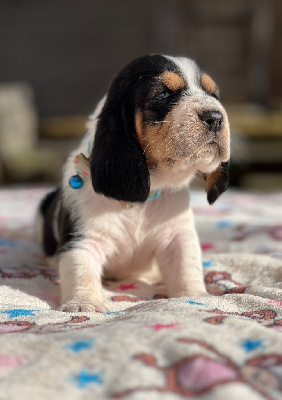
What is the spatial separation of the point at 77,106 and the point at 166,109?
1142 centimetres

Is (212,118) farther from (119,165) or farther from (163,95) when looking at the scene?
(119,165)

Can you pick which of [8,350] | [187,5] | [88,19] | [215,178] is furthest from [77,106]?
[8,350]

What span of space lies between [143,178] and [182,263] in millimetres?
593

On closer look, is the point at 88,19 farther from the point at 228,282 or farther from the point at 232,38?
the point at 228,282

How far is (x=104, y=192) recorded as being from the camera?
2975 millimetres

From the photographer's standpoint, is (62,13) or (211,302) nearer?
(211,302)

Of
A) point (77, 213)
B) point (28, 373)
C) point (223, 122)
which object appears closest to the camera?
point (28, 373)

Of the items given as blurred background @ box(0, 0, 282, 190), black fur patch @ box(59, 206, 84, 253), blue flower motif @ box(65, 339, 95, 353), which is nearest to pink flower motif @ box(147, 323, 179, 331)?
blue flower motif @ box(65, 339, 95, 353)

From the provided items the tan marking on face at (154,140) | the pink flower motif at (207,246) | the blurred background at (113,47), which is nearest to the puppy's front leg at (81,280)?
the tan marking on face at (154,140)

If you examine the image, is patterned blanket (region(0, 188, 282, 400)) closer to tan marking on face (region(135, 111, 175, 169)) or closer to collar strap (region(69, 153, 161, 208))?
collar strap (region(69, 153, 161, 208))

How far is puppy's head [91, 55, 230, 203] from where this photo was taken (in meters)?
2.92

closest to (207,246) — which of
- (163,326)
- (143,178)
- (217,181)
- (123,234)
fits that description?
(217,181)

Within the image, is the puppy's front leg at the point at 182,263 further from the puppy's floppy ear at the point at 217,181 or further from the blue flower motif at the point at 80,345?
the blue flower motif at the point at 80,345

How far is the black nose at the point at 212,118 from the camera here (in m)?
2.90
